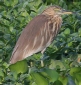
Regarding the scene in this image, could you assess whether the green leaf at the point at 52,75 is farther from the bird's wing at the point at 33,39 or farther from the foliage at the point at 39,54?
the bird's wing at the point at 33,39

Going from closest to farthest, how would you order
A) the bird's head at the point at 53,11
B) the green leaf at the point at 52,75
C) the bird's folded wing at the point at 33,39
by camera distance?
1. the green leaf at the point at 52,75
2. the bird's folded wing at the point at 33,39
3. the bird's head at the point at 53,11

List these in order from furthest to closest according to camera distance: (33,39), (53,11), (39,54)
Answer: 1. (53,11)
2. (33,39)
3. (39,54)

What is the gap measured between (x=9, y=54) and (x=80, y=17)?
3.61ft

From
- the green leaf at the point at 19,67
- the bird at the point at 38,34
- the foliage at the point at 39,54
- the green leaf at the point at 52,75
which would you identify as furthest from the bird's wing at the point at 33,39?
the green leaf at the point at 52,75

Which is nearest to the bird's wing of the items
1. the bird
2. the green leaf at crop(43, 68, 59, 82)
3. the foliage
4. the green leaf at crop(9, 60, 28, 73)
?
the bird

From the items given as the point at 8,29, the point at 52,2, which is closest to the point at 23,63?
the point at 8,29

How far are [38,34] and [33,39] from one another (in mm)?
99

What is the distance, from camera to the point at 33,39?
18.4 ft

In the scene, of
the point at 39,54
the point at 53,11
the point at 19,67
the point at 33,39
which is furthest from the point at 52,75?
the point at 53,11

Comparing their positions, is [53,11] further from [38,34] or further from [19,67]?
[19,67]

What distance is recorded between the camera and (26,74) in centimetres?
433

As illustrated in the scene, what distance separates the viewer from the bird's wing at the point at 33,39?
542 cm

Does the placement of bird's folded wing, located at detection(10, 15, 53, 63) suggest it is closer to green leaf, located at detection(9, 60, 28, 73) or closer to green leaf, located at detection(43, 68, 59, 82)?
green leaf, located at detection(9, 60, 28, 73)

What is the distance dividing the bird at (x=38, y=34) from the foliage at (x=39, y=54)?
Result: 0.32 ft
